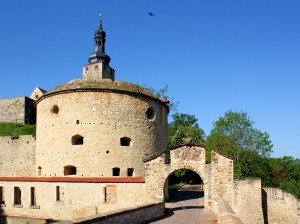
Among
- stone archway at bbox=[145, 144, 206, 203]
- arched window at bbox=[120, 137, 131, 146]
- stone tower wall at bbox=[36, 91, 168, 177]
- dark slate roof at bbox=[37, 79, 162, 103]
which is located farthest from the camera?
arched window at bbox=[120, 137, 131, 146]

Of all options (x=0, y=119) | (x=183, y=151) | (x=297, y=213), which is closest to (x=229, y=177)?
(x=183, y=151)

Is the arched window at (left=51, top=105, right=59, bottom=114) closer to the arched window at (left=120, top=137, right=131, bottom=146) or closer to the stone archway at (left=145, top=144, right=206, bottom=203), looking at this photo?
the arched window at (left=120, top=137, right=131, bottom=146)

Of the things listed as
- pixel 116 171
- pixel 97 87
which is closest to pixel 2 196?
pixel 116 171

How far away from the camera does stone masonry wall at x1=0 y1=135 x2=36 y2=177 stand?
27016mm

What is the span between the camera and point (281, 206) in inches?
813

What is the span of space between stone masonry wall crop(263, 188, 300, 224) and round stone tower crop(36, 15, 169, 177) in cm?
811

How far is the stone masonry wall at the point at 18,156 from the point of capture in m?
27.0

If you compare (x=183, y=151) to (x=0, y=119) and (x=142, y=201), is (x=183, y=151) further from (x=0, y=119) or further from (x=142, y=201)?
(x=0, y=119)

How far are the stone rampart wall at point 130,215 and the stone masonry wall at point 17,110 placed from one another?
27.2m

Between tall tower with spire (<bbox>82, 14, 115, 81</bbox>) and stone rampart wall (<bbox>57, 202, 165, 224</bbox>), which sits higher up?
tall tower with spire (<bbox>82, 14, 115, 81</bbox>)

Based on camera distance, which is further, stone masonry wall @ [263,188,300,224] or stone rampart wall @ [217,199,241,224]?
stone masonry wall @ [263,188,300,224]

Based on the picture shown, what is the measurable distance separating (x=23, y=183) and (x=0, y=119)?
23002mm

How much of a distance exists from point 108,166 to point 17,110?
22.8 m

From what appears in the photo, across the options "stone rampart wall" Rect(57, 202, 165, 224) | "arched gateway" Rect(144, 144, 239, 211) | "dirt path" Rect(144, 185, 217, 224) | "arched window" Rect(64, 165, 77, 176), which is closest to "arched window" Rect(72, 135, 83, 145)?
"arched window" Rect(64, 165, 77, 176)
